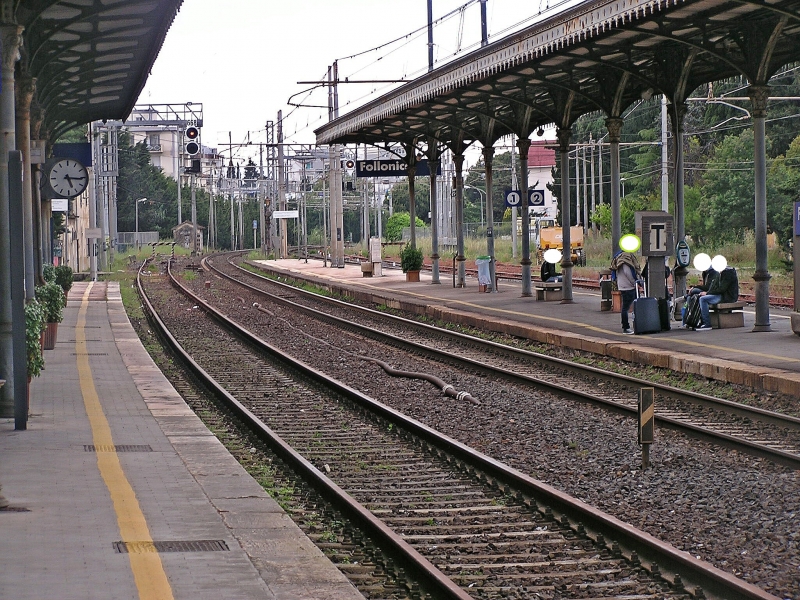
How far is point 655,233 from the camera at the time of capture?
748 inches

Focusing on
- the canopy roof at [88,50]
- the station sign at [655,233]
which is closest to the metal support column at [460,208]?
the canopy roof at [88,50]

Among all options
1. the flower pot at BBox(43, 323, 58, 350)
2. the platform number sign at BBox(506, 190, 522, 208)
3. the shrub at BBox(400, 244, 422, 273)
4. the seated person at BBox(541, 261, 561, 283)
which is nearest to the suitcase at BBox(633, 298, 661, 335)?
the seated person at BBox(541, 261, 561, 283)

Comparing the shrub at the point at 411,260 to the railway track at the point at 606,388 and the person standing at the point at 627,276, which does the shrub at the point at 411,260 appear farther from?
the person standing at the point at 627,276

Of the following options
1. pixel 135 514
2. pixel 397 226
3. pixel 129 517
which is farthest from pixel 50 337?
pixel 397 226

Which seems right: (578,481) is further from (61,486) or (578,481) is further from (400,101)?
(400,101)

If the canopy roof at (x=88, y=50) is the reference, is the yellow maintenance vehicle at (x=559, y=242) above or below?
below

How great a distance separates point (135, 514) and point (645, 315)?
13188 millimetres

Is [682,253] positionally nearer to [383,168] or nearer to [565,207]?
[565,207]

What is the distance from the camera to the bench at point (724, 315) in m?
19.9

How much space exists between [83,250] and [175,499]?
6326 cm

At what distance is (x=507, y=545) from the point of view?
25.2 ft

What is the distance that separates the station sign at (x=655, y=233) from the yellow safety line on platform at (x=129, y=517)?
9.27 meters

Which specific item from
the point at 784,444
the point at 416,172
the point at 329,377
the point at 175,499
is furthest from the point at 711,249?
the point at 175,499

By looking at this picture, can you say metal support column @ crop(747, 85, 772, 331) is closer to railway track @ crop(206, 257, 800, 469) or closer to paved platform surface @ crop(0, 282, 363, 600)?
railway track @ crop(206, 257, 800, 469)
